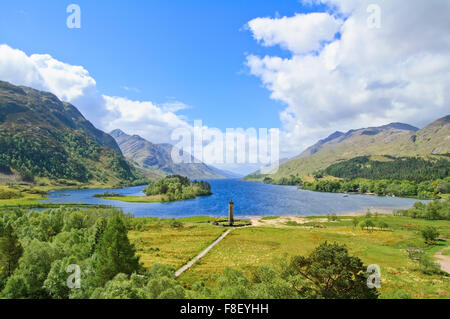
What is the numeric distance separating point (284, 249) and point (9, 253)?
59.0 meters

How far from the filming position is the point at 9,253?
1421 inches

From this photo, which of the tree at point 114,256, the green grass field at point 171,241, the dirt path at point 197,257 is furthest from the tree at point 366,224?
the tree at point 114,256

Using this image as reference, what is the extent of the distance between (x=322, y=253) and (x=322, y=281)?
301 cm

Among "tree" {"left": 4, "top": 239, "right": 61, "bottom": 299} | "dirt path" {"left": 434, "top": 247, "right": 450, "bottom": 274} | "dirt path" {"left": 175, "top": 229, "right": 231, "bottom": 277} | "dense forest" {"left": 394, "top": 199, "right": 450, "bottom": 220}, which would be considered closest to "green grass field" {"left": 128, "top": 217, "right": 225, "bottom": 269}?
"dirt path" {"left": 175, "top": 229, "right": 231, "bottom": 277}

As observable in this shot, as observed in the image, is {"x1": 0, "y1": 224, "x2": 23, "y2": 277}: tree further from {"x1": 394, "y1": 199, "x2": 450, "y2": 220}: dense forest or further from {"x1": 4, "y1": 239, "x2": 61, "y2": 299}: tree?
{"x1": 394, "y1": 199, "x2": 450, "y2": 220}: dense forest

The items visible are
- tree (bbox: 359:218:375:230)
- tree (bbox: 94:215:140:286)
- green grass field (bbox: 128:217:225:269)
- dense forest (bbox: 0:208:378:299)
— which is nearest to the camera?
dense forest (bbox: 0:208:378:299)

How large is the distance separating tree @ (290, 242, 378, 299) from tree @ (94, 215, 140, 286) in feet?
70.4

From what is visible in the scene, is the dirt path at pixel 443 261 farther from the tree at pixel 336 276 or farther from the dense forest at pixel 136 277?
the tree at pixel 336 276

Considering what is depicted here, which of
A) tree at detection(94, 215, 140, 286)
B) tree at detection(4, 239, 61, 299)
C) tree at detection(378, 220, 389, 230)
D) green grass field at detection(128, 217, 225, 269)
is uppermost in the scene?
tree at detection(94, 215, 140, 286)

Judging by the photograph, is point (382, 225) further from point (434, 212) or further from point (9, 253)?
point (9, 253)

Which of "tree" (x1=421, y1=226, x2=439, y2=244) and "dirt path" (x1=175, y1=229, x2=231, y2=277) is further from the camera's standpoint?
"tree" (x1=421, y1=226, x2=439, y2=244)

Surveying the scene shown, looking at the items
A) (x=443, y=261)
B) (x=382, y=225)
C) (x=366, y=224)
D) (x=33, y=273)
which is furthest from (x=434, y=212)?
(x=33, y=273)

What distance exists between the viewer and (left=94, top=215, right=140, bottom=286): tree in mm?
29047
